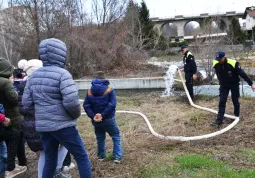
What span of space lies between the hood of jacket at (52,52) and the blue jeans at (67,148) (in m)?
0.66

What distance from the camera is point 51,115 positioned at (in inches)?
113

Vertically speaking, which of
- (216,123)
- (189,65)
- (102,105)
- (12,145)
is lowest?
(216,123)

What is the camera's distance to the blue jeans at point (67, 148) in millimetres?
2916

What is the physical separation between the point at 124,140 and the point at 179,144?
0.93 meters

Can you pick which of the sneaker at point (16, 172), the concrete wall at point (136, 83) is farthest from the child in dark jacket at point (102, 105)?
the concrete wall at point (136, 83)

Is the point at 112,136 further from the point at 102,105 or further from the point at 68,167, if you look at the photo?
the point at 68,167

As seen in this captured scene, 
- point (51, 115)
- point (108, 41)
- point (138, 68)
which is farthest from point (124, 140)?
point (108, 41)

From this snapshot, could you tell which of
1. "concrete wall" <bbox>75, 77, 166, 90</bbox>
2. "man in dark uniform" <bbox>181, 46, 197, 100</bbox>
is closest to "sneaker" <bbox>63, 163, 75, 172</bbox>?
"man in dark uniform" <bbox>181, 46, 197, 100</bbox>

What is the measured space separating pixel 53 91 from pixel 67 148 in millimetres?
595

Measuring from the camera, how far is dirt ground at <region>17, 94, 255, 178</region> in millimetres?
3893

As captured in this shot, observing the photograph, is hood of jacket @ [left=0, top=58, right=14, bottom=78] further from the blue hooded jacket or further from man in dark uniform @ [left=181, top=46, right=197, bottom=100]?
man in dark uniform @ [left=181, top=46, right=197, bottom=100]

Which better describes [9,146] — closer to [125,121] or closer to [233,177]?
[233,177]

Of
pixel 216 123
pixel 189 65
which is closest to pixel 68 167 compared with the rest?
pixel 216 123

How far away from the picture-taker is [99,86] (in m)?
3.78
